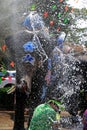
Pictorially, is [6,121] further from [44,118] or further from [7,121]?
[44,118]

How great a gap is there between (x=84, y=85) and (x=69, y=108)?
1.03m

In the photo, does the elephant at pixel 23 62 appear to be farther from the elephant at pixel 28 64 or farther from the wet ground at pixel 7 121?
the wet ground at pixel 7 121

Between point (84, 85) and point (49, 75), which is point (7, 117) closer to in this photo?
point (84, 85)

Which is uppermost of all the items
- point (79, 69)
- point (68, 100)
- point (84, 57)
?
point (84, 57)

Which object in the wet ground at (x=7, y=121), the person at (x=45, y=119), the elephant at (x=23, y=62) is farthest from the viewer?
the wet ground at (x=7, y=121)

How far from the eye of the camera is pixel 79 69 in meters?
13.6

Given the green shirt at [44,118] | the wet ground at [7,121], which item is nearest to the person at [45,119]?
the green shirt at [44,118]

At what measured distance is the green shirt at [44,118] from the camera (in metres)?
5.39

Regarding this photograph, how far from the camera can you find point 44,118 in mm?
5414

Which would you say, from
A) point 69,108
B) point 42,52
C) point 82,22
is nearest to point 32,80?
point 42,52

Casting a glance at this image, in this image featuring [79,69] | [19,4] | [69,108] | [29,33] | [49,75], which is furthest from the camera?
[69,108]

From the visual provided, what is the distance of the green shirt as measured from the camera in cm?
539

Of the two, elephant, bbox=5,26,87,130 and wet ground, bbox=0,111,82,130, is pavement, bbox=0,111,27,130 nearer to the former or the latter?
wet ground, bbox=0,111,82,130

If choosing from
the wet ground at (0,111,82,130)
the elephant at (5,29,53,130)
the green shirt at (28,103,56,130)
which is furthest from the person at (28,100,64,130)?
the wet ground at (0,111,82,130)
